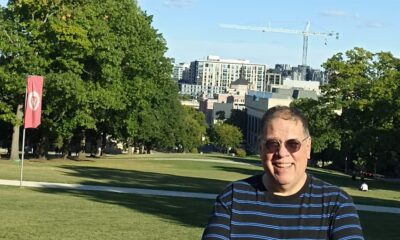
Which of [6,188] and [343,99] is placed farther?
[343,99]

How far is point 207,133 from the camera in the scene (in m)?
131

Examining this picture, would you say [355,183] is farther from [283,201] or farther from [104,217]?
[283,201]

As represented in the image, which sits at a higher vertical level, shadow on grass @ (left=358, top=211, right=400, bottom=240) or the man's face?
the man's face

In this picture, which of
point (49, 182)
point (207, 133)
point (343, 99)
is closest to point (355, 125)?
point (343, 99)

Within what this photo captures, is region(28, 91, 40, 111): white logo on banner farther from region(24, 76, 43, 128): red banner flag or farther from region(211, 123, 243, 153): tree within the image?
region(211, 123, 243, 153): tree

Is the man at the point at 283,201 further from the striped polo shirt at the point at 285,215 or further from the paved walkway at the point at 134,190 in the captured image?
the paved walkway at the point at 134,190

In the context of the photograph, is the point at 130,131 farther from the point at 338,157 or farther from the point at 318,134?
the point at 338,157

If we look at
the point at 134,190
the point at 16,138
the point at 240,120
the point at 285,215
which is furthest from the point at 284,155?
the point at 240,120

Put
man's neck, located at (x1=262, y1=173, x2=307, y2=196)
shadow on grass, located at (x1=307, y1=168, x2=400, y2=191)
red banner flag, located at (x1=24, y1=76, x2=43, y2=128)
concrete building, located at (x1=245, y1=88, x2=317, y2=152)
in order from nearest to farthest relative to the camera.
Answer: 1. man's neck, located at (x1=262, y1=173, x2=307, y2=196)
2. red banner flag, located at (x1=24, y1=76, x2=43, y2=128)
3. shadow on grass, located at (x1=307, y1=168, x2=400, y2=191)
4. concrete building, located at (x1=245, y1=88, x2=317, y2=152)

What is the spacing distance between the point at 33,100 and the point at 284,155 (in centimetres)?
1753

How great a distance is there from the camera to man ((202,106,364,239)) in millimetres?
2975

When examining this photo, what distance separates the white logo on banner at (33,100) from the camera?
63.9 feet

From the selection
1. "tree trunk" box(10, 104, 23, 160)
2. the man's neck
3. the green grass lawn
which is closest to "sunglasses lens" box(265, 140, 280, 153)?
the man's neck

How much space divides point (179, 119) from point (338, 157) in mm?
20466
